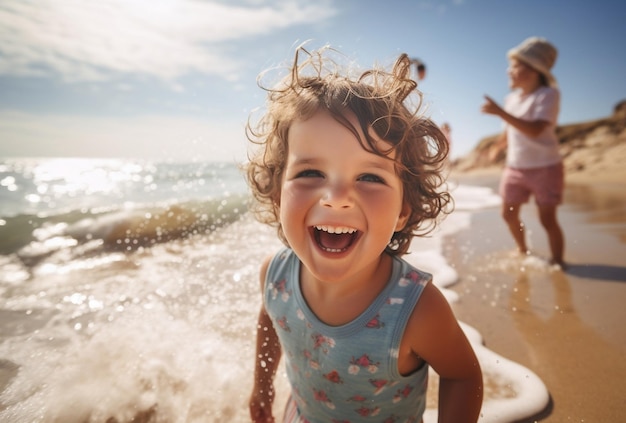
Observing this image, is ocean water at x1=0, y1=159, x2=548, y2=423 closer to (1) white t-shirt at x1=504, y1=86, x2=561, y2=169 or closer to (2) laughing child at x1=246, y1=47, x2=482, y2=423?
(2) laughing child at x1=246, y1=47, x2=482, y2=423

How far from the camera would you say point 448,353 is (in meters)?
1.46

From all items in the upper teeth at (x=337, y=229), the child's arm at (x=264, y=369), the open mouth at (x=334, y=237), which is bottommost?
the child's arm at (x=264, y=369)

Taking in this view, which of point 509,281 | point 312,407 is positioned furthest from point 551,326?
point 312,407

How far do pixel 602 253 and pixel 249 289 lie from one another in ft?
11.8

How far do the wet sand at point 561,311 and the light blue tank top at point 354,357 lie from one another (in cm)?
87

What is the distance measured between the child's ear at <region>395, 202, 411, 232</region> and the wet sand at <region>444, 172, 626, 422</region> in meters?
1.16

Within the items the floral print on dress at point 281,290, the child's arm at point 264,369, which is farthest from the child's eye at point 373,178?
the child's arm at point 264,369

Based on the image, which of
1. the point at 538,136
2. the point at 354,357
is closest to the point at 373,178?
the point at 354,357

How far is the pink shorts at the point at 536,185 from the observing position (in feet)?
13.8

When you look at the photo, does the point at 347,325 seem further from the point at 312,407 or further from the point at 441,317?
the point at 312,407

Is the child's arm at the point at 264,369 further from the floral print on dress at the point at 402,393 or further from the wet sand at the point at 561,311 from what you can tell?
the wet sand at the point at 561,311

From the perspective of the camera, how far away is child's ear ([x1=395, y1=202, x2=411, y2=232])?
1.70 meters

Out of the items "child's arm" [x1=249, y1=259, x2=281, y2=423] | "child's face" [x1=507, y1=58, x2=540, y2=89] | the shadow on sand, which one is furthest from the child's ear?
"child's face" [x1=507, y1=58, x2=540, y2=89]

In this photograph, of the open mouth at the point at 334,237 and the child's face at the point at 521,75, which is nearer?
the open mouth at the point at 334,237
